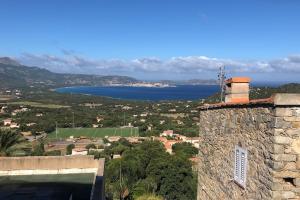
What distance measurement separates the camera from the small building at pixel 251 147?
4676 millimetres

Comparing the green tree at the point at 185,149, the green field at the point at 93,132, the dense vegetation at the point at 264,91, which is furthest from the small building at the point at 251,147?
the green field at the point at 93,132

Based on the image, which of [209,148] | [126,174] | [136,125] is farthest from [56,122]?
[209,148]

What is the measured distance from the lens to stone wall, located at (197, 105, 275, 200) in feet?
16.1

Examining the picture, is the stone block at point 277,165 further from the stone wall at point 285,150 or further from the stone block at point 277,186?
the stone block at point 277,186

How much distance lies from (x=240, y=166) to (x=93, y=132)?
80685 mm

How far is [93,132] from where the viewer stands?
8506 cm

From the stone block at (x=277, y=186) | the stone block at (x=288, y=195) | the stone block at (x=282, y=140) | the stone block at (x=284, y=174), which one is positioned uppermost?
the stone block at (x=282, y=140)

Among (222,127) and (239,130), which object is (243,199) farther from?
(222,127)

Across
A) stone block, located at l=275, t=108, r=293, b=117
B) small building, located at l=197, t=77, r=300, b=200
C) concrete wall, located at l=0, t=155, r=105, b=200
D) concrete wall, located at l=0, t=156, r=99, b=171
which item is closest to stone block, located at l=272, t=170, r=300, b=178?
small building, located at l=197, t=77, r=300, b=200

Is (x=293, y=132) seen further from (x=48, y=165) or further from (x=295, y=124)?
(x=48, y=165)

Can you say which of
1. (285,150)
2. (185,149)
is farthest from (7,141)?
(185,149)

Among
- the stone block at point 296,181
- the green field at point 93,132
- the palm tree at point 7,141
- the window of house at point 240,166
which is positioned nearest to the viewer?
the stone block at point 296,181

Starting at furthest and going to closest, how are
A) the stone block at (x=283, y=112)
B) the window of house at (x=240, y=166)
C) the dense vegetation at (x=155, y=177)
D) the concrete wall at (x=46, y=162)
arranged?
the dense vegetation at (x=155, y=177) → the concrete wall at (x=46, y=162) → the window of house at (x=240, y=166) → the stone block at (x=283, y=112)

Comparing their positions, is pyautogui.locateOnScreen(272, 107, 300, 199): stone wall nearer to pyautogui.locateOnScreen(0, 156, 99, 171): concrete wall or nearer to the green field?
pyautogui.locateOnScreen(0, 156, 99, 171): concrete wall
